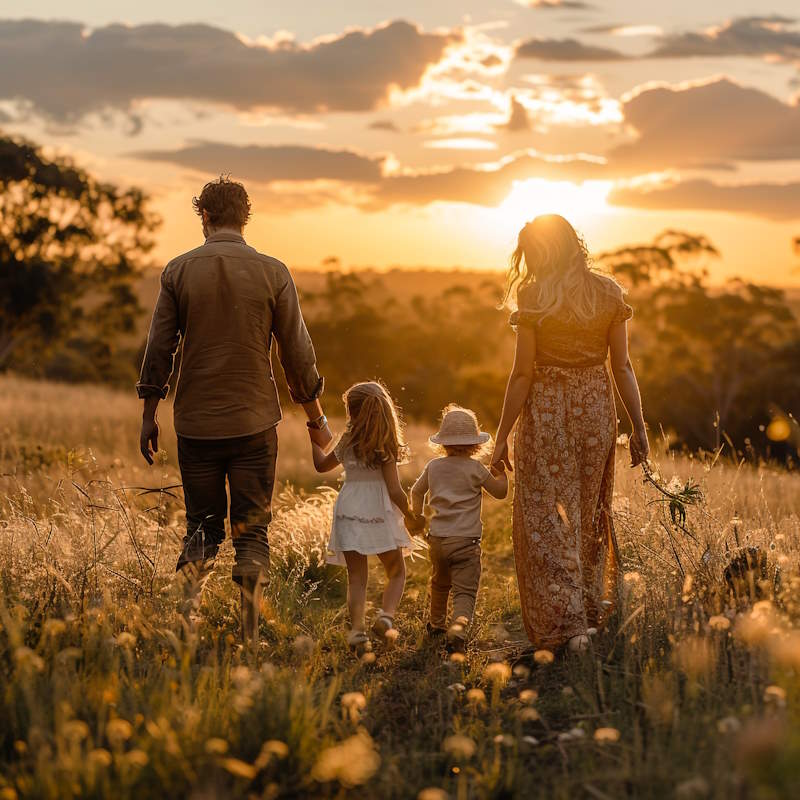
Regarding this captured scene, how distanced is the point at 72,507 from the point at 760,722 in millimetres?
4238

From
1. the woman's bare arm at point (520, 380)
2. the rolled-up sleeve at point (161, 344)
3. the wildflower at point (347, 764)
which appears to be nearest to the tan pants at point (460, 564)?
the woman's bare arm at point (520, 380)

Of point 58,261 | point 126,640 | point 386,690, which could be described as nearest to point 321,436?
point 386,690

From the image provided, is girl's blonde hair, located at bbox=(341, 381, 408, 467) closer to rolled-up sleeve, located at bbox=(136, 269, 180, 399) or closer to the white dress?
the white dress

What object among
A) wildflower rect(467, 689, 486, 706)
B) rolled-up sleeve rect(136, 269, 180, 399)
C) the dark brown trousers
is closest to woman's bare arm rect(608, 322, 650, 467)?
wildflower rect(467, 689, 486, 706)

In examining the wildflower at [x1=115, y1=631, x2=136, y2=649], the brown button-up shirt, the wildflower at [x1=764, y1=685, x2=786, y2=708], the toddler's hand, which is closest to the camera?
the wildflower at [x1=764, y1=685, x2=786, y2=708]

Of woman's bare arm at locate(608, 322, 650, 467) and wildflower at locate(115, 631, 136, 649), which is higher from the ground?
woman's bare arm at locate(608, 322, 650, 467)

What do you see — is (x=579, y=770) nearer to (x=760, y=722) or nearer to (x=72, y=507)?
(x=760, y=722)

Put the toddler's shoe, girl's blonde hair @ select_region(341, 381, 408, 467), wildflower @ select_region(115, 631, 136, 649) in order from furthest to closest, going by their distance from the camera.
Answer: the toddler's shoe
girl's blonde hair @ select_region(341, 381, 408, 467)
wildflower @ select_region(115, 631, 136, 649)

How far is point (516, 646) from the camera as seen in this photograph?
5.53 metres

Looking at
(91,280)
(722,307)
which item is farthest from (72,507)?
(722,307)

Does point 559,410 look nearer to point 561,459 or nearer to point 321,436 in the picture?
point 561,459

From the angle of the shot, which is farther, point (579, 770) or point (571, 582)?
point (571, 582)

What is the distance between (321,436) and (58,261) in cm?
3207

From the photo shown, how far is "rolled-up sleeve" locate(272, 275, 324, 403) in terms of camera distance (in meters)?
5.23
